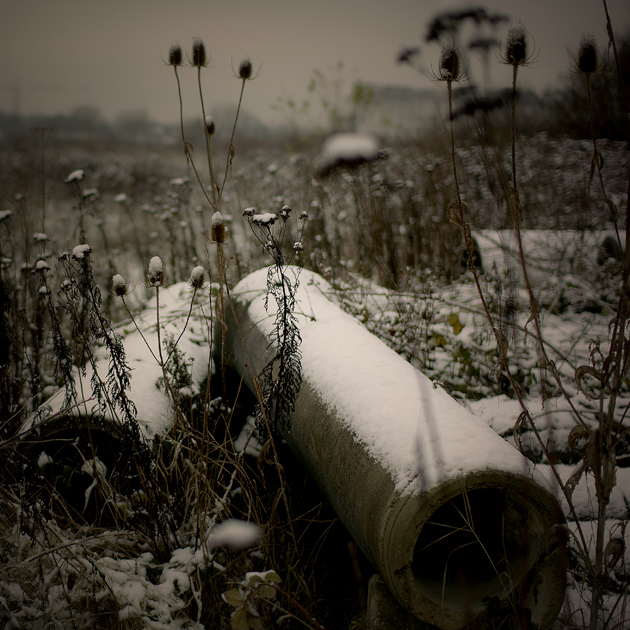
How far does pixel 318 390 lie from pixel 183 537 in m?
0.89

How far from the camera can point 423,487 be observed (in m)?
1.12

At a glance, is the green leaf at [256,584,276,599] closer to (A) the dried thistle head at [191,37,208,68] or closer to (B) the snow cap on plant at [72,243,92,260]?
(B) the snow cap on plant at [72,243,92,260]

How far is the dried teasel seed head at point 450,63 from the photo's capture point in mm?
1114

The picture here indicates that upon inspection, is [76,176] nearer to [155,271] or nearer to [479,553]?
[155,271]

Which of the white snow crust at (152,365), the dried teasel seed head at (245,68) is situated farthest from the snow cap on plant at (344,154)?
the dried teasel seed head at (245,68)

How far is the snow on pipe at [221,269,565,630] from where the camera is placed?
1148 millimetres

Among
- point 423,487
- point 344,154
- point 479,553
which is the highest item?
point 344,154

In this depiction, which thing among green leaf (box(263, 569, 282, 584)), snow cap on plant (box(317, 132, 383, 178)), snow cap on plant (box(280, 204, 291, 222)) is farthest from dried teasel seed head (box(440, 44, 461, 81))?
snow cap on plant (box(317, 132, 383, 178))

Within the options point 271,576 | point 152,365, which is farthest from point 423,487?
point 152,365

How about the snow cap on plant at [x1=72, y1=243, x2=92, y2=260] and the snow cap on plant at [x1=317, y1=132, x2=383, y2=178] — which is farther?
the snow cap on plant at [x1=317, y1=132, x2=383, y2=178]

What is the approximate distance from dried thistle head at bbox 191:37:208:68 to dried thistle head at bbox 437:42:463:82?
3.29 ft

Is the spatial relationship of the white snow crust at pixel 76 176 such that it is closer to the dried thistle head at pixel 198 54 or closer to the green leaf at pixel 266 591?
the dried thistle head at pixel 198 54

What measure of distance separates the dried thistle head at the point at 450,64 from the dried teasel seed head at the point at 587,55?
28 cm

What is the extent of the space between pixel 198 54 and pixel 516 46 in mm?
1192
